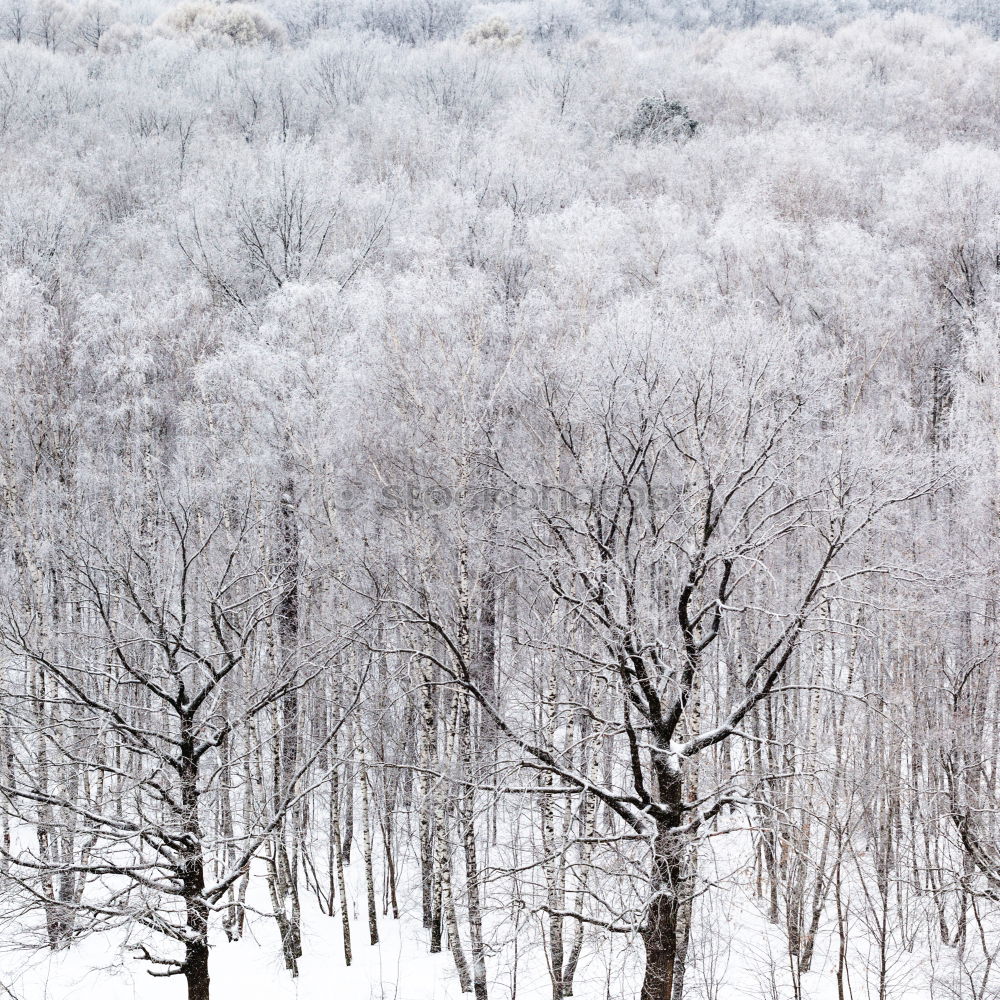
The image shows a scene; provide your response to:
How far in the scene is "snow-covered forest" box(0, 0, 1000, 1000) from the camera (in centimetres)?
1015

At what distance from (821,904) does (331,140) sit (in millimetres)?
39322

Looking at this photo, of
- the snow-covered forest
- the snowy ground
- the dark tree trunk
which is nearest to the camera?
the dark tree trunk

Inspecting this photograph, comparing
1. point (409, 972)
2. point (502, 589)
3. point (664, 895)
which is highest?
point (502, 589)

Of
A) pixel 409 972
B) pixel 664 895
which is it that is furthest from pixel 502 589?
pixel 664 895

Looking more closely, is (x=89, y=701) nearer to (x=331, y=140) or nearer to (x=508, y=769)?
(x=508, y=769)

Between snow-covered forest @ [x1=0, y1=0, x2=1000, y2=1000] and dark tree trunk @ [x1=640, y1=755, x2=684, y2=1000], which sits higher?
snow-covered forest @ [x1=0, y1=0, x2=1000, y2=1000]

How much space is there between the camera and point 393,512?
15391mm

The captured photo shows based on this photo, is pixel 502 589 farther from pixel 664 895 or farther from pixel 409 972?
pixel 664 895

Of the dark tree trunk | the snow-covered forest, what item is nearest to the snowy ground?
the snow-covered forest

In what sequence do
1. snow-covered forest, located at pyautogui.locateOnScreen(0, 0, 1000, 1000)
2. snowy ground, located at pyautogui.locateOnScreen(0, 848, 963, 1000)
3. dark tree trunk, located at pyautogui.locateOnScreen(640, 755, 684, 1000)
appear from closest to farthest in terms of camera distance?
dark tree trunk, located at pyautogui.locateOnScreen(640, 755, 684, 1000) < snow-covered forest, located at pyautogui.locateOnScreen(0, 0, 1000, 1000) < snowy ground, located at pyautogui.locateOnScreen(0, 848, 963, 1000)

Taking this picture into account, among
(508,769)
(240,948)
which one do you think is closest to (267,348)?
(508,769)

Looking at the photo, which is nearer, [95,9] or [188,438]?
[188,438]

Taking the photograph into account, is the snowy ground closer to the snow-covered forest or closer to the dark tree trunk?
the snow-covered forest

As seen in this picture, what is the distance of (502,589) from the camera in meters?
17.3
